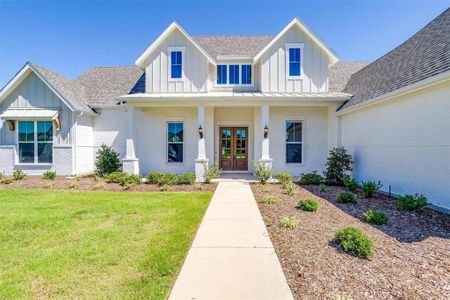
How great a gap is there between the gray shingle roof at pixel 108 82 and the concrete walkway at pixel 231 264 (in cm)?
1071

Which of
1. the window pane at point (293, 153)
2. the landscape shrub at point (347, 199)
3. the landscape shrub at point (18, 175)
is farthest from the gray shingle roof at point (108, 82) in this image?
the landscape shrub at point (347, 199)

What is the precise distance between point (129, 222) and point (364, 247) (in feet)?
15.3

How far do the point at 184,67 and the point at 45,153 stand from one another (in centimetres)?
848

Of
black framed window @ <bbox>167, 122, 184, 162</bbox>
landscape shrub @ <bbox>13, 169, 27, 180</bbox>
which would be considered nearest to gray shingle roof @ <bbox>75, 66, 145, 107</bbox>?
black framed window @ <bbox>167, 122, 184, 162</bbox>

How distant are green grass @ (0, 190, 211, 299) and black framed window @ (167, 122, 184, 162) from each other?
Answer: 17.5ft

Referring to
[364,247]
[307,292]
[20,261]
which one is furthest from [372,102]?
[20,261]

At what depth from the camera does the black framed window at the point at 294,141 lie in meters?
12.2

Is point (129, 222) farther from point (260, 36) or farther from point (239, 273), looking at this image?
point (260, 36)

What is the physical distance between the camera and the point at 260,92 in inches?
469

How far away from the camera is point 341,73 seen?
46.3ft

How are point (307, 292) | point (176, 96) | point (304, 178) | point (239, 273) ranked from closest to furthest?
point (307, 292) → point (239, 273) → point (304, 178) → point (176, 96)

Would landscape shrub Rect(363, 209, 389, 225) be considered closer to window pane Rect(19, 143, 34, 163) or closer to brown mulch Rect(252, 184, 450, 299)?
brown mulch Rect(252, 184, 450, 299)

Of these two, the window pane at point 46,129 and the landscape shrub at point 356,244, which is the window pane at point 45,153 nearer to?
the window pane at point 46,129

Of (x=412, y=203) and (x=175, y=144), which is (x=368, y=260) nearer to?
(x=412, y=203)
